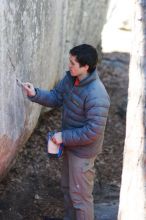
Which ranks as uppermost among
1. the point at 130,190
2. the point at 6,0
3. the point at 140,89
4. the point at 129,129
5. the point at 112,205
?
the point at 6,0

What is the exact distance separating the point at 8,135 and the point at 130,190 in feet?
5.46

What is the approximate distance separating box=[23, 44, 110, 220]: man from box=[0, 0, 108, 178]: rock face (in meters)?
0.29

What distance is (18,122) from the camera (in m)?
5.42

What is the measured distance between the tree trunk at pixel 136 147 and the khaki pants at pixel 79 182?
37.9 inches

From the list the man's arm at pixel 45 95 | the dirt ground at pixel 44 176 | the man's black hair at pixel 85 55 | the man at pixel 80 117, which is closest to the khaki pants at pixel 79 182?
the man at pixel 80 117

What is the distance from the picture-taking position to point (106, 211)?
5840 mm

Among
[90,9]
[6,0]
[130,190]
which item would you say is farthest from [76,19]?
[130,190]

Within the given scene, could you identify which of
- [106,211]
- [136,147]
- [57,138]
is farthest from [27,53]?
[136,147]

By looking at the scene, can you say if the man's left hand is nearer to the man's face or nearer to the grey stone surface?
the man's face

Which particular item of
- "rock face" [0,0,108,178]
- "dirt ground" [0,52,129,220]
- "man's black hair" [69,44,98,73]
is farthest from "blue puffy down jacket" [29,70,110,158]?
"dirt ground" [0,52,129,220]

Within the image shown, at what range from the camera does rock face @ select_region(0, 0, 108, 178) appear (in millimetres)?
4758

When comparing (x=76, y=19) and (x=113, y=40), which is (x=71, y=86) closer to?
(x=76, y=19)

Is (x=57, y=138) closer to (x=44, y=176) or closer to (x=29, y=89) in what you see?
(x=29, y=89)

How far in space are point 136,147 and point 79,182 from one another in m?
1.34
